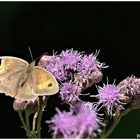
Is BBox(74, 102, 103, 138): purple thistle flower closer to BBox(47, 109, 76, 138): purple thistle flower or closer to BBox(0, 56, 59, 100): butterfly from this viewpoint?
BBox(47, 109, 76, 138): purple thistle flower

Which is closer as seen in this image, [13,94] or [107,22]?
[13,94]

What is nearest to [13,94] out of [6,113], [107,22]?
[6,113]

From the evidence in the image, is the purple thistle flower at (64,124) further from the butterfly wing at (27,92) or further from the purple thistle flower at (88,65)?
the purple thistle flower at (88,65)

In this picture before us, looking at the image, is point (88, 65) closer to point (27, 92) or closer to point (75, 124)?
point (27, 92)

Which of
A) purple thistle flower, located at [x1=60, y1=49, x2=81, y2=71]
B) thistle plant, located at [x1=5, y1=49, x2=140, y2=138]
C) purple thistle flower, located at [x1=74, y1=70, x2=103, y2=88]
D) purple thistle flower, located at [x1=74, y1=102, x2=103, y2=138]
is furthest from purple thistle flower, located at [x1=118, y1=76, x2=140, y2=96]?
purple thistle flower, located at [x1=74, y1=102, x2=103, y2=138]

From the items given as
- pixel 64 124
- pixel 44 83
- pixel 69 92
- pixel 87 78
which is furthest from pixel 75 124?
pixel 87 78

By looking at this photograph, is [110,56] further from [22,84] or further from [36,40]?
[22,84]

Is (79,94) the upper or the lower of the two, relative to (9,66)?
lower
